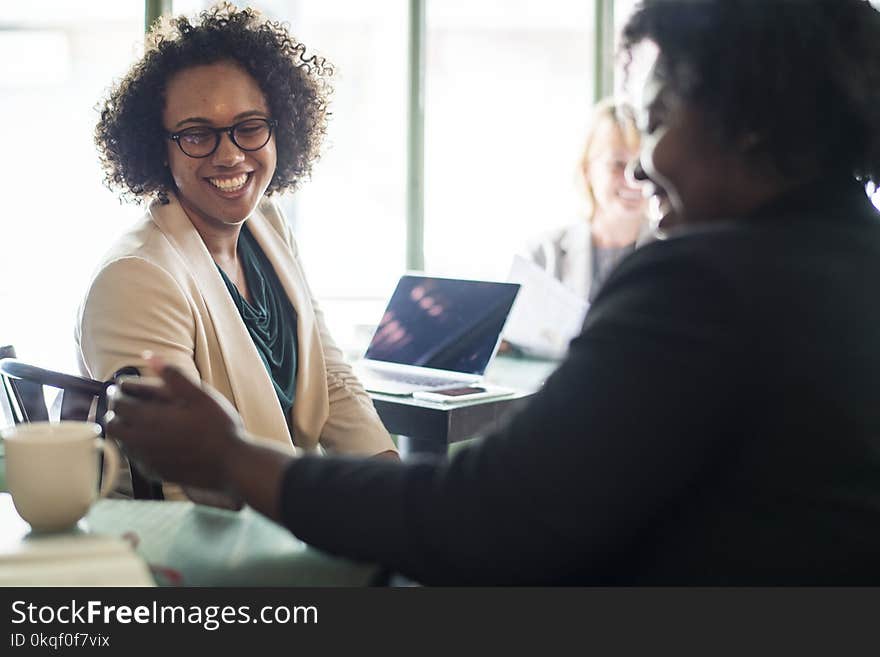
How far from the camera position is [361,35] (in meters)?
4.29

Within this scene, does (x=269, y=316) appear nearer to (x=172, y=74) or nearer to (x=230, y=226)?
(x=230, y=226)

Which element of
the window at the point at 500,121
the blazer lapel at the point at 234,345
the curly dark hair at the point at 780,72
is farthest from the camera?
the window at the point at 500,121

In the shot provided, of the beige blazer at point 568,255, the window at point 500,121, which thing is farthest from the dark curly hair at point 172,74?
the window at point 500,121

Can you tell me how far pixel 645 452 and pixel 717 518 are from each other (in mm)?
96

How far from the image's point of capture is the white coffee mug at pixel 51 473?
1056 millimetres

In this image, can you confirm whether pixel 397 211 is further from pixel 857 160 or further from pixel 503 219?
pixel 857 160

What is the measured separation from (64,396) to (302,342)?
55 cm

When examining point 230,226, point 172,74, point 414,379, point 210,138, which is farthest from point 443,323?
point 172,74

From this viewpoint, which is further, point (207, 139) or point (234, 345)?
point (207, 139)

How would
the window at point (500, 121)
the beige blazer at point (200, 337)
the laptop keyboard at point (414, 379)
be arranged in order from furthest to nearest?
the window at point (500, 121) < the laptop keyboard at point (414, 379) < the beige blazer at point (200, 337)

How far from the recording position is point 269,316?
2.05 metres

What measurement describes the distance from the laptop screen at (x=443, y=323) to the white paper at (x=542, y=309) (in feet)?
0.87

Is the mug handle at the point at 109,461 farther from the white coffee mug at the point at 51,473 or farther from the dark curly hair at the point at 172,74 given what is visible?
the dark curly hair at the point at 172,74
